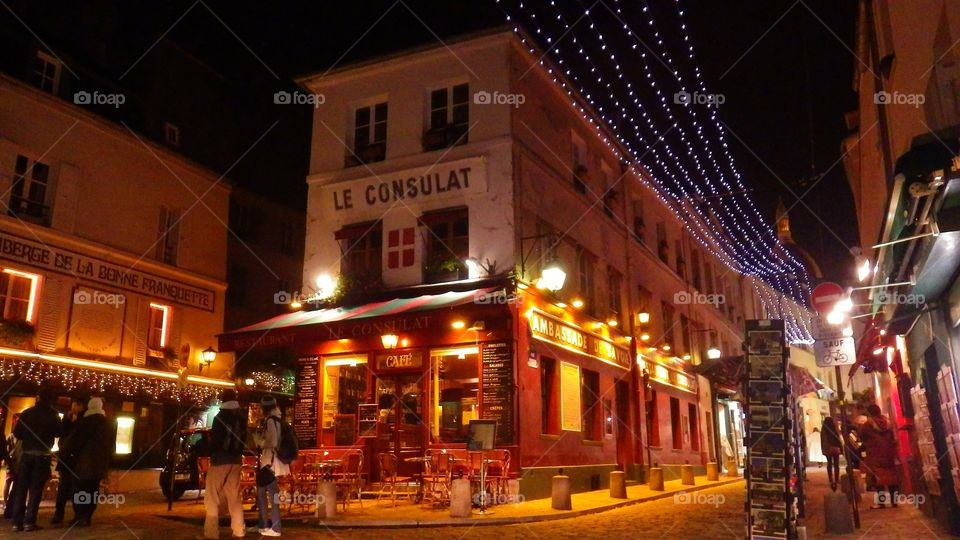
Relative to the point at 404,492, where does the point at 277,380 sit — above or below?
above

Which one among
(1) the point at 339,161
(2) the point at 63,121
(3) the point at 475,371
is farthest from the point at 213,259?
(3) the point at 475,371

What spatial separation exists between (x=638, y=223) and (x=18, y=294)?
56.9ft

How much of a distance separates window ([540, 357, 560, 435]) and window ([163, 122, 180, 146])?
46.4ft

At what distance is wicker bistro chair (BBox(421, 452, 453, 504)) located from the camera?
1186 cm

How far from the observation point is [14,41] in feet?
55.6

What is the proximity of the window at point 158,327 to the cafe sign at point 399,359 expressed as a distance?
326 inches

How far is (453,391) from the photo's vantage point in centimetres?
1458

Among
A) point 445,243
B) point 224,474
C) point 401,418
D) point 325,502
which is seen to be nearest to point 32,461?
point 224,474

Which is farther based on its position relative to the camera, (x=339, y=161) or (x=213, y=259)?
(x=213, y=259)

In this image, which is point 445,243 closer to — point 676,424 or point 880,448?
point 880,448

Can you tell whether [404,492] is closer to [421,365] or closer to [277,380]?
[421,365]

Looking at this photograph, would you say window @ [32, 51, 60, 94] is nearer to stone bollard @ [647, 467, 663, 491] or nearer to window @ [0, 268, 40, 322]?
window @ [0, 268, 40, 322]

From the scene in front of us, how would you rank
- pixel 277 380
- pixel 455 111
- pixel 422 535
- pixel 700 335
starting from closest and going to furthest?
1. pixel 422 535
2. pixel 455 111
3. pixel 277 380
4. pixel 700 335

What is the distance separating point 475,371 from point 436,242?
2955 mm
